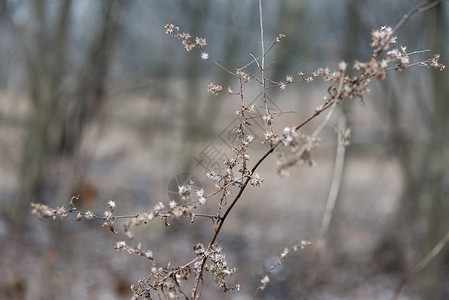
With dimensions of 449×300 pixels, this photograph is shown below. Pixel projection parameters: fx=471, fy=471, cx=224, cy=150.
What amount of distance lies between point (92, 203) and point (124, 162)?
12.8ft

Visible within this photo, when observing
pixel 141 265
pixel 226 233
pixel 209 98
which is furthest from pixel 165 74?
pixel 141 265

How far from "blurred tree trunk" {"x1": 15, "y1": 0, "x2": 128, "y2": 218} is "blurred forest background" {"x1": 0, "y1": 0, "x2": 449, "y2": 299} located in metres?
0.02

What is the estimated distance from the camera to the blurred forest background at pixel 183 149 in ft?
15.1

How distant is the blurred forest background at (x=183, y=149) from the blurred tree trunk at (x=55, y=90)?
0.08ft

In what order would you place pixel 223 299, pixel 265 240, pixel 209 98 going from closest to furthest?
pixel 223 299 < pixel 265 240 < pixel 209 98

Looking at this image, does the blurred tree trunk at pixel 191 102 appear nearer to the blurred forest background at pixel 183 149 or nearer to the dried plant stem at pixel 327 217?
the blurred forest background at pixel 183 149

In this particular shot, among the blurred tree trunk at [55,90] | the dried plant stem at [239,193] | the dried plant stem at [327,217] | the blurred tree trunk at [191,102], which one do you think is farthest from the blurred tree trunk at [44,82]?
the dried plant stem at [239,193]

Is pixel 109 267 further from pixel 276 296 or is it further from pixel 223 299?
pixel 276 296

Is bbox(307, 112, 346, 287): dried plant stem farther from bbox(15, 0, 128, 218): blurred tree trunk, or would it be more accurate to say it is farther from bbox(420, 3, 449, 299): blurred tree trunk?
bbox(15, 0, 128, 218): blurred tree trunk

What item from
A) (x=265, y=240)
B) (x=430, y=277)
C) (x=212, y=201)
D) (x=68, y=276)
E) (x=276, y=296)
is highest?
(x=212, y=201)

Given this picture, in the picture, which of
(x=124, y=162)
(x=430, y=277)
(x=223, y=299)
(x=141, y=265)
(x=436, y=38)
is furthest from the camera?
(x=124, y=162)

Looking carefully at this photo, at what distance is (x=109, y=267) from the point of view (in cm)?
693

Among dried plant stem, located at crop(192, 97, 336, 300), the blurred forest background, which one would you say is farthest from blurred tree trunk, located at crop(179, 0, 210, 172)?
dried plant stem, located at crop(192, 97, 336, 300)

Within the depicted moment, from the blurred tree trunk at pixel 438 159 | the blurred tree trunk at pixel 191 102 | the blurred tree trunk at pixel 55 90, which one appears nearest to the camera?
the blurred tree trunk at pixel 438 159
